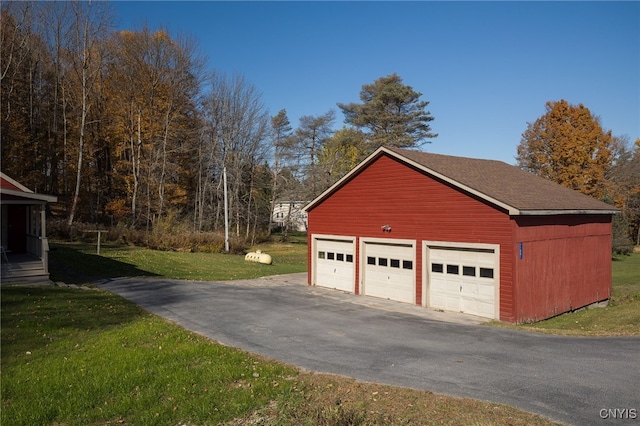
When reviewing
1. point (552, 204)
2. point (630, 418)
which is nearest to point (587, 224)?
point (552, 204)

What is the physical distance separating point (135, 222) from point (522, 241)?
1371 inches

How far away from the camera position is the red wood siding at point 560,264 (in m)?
14.4

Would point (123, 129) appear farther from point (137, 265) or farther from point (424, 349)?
point (424, 349)

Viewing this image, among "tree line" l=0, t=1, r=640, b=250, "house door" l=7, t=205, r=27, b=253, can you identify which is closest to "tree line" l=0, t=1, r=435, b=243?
"tree line" l=0, t=1, r=640, b=250

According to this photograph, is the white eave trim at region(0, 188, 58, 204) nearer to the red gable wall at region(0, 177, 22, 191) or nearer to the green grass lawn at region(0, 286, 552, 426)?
the red gable wall at region(0, 177, 22, 191)

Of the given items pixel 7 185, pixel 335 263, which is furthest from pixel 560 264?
pixel 7 185

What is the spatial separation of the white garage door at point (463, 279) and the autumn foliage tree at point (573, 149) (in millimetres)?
34535

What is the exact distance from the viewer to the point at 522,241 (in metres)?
14.3

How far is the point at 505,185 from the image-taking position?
1728cm

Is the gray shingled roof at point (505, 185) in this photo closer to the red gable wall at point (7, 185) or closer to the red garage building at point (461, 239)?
the red garage building at point (461, 239)

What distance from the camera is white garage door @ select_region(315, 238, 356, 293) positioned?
2000 cm

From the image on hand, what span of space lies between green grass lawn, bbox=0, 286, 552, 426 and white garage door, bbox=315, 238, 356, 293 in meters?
10.0

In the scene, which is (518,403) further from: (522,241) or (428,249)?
(428,249)

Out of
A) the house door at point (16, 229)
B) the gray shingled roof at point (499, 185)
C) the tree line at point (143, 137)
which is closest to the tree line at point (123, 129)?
the tree line at point (143, 137)
